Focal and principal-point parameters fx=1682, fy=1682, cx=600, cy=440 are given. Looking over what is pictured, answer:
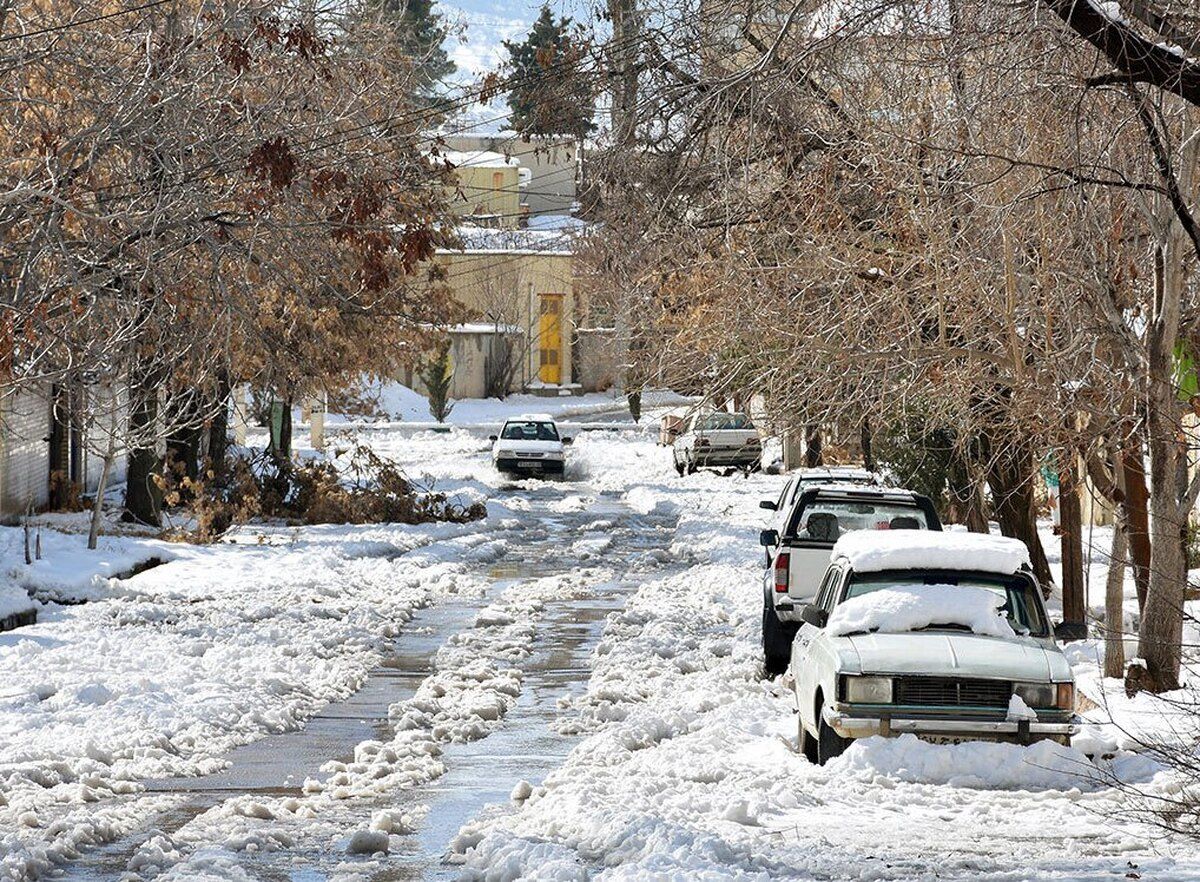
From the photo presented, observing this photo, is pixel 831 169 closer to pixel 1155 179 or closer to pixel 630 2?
pixel 630 2

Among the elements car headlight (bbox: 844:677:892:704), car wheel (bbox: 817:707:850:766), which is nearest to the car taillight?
car wheel (bbox: 817:707:850:766)

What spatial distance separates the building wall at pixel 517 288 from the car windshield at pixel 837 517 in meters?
57.5

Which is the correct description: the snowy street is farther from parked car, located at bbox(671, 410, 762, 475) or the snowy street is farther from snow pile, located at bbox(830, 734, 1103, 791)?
parked car, located at bbox(671, 410, 762, 475)

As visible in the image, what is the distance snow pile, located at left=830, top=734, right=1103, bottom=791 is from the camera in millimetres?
10766

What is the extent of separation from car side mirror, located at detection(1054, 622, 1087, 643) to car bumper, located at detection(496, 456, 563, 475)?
36291 mm

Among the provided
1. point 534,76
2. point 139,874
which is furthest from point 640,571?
point 139,874

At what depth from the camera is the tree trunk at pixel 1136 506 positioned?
14.5 m

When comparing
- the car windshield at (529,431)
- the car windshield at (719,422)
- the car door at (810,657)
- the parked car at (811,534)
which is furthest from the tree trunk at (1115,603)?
the car windshield at (529,431)

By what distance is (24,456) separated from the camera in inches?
1233

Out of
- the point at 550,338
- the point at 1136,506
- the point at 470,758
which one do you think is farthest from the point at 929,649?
the point at 550,338

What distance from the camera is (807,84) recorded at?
17.5 m

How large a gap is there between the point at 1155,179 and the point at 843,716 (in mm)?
5004

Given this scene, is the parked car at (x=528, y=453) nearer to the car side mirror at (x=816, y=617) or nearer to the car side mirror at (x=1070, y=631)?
the car side mirror at (x=816, y=617)

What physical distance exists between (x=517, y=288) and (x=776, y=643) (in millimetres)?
62470
